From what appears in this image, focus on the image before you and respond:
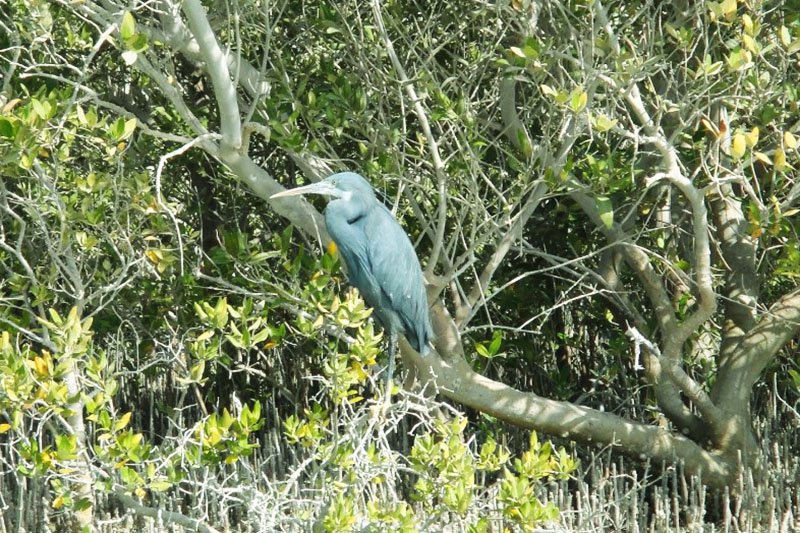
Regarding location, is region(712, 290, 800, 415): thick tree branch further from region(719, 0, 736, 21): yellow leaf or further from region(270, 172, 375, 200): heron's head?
region(270, 172, 375, 200): heron's head

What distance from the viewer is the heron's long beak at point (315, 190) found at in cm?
344

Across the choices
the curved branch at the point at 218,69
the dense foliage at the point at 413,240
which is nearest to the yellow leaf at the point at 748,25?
the dense foliage at the point at 413,240

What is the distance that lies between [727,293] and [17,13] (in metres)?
2.92

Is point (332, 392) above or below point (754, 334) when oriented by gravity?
below

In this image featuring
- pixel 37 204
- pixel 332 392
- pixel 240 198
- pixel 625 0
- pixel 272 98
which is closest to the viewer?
pixel 332 392

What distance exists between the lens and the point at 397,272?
3686mm

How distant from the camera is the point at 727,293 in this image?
4336 millimetres

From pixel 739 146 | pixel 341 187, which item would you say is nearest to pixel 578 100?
pixel 739 146

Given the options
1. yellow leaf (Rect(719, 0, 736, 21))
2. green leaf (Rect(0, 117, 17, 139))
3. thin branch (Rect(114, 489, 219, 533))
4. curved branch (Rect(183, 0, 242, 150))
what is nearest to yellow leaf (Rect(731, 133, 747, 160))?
yellow leaf (Rect(719, 0, 736, 21))

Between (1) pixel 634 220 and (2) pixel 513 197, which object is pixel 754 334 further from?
(2) pixel 513 197

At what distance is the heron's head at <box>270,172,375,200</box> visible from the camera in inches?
137

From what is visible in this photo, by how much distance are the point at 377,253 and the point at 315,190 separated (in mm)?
341

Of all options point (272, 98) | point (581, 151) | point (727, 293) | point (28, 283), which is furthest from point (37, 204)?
point (727, 293)

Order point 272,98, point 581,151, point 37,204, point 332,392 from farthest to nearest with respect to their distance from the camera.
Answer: point 581,151
point 272,98
point 37,204
point 332,392
